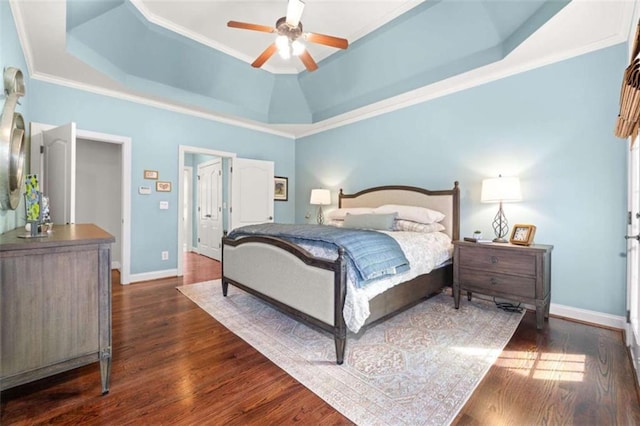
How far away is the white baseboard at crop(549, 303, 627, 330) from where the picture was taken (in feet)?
8.30

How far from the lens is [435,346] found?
2232 mm

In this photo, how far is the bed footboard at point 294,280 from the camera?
199 centimetres

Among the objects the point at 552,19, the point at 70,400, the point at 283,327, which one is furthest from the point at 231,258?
the point at 552,19

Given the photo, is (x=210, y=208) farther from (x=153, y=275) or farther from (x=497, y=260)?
(x=497, y=260)

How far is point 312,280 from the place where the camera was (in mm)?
2152

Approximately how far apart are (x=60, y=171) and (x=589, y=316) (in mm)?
5555

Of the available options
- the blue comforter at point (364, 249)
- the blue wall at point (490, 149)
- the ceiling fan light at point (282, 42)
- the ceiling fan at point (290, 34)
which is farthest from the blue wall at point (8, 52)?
the blue comforter at point (364, 249)

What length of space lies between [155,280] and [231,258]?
176cm

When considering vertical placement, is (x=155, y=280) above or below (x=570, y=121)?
below

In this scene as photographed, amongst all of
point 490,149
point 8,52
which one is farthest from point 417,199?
point 8,52

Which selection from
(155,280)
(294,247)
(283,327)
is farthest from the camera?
(155,280)

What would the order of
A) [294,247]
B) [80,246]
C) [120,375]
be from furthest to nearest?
[294,247]
[120,375]
[80,246]

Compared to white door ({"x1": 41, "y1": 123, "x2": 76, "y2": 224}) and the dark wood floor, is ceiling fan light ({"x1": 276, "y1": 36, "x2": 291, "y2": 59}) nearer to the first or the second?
white door ({"x1": 41, "y1": 123, "x2": 76, "y2": 224})

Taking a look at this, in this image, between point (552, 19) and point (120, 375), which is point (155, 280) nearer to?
point (120, 375)
